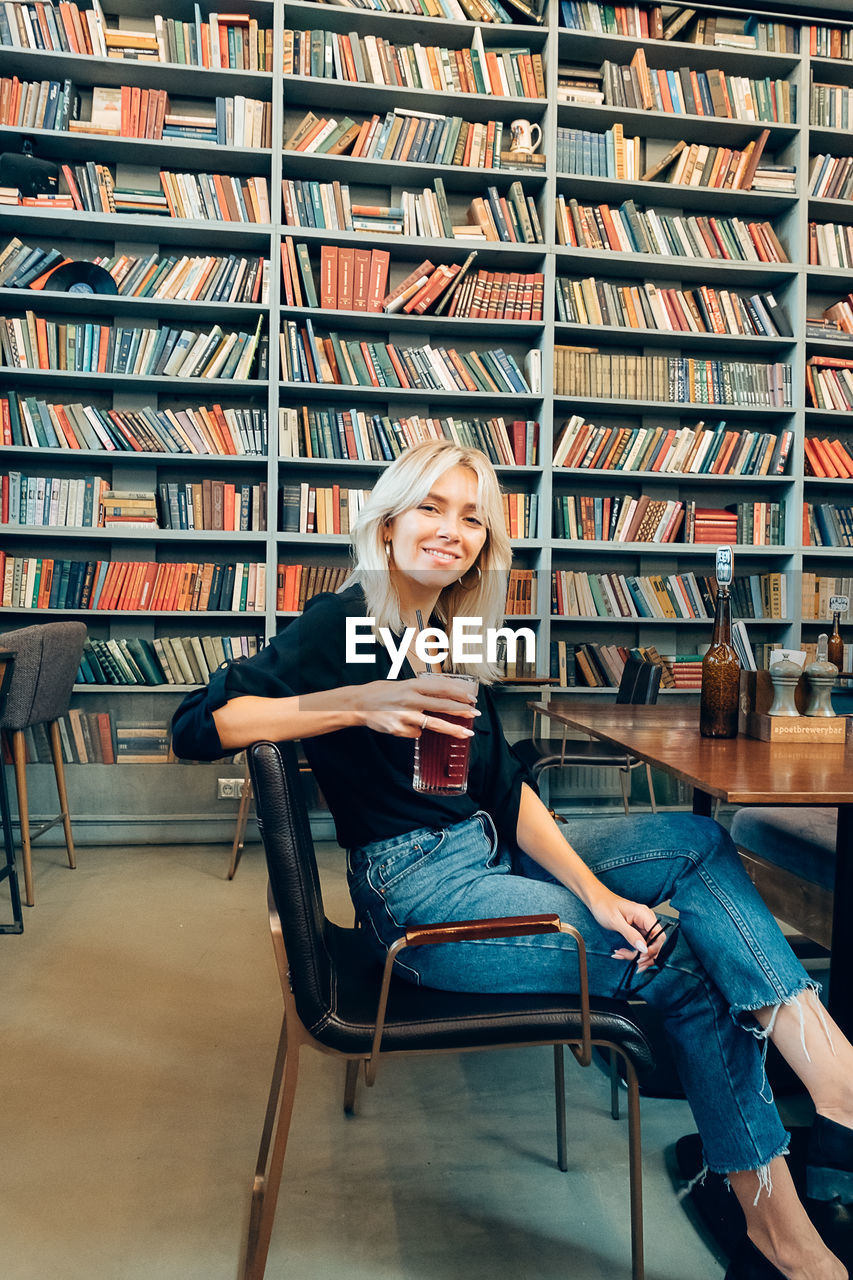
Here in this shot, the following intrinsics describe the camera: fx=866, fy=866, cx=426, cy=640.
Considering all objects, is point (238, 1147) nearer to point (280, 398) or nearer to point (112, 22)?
point (280, 398)

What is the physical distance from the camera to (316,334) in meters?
3.85

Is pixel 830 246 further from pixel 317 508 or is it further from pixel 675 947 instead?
pixel 675 947

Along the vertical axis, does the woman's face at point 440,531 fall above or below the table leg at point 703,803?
above

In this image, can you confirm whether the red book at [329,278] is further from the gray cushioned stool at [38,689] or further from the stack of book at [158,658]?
the gray cushioned stool at [38,689]

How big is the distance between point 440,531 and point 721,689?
75 centimetres

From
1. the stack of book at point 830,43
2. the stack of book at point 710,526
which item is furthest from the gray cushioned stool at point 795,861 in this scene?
the stack of book at point 830,43

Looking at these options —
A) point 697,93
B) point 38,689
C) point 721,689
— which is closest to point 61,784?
point 38,689

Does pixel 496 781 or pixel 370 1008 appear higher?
pixel 496 781

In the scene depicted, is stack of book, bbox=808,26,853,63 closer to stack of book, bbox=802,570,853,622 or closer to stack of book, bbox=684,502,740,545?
stack of book, bbox=684,502,740,545

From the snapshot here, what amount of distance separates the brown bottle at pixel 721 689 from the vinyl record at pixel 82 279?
2.95 m

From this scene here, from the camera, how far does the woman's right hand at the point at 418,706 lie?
1.05m

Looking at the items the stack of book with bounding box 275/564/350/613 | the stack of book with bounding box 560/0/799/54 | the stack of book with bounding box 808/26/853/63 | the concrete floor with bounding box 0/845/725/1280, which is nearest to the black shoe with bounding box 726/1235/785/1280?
the concrete floor with bounding box 0/845/725/1280

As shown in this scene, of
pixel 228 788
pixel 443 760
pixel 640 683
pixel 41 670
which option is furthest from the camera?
pixel 228 788

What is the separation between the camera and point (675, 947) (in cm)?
113
